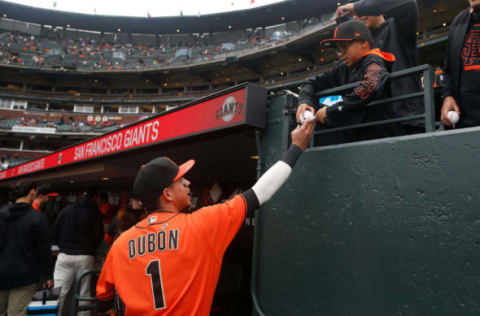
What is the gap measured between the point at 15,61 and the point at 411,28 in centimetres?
4704

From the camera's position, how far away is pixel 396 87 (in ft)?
7.92

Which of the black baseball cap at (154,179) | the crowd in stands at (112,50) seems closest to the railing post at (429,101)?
the black baseball cap at (154,179)

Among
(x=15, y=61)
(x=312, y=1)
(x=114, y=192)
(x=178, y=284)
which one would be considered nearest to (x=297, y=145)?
(x=178, y=284)

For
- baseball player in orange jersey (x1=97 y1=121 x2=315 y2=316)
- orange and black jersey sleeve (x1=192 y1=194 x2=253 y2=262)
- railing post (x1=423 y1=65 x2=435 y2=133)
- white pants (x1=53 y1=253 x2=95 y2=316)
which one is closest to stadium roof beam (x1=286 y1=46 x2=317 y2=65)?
white pants (x1=53 y1=253 x2=95 y2=316)

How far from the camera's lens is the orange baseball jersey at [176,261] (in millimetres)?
1734

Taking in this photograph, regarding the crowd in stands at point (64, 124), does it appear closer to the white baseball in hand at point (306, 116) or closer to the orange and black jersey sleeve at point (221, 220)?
the white baseball in hand at point (306, 116)

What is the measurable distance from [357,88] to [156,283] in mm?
1850

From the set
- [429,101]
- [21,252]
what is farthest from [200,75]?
[429,101]

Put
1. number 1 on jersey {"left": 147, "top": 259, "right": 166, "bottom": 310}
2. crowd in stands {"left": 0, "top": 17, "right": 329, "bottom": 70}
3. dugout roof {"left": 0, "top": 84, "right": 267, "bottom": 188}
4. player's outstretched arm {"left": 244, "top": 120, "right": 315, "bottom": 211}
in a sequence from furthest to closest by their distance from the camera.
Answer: crowd in stands {"left": 0, "top": 17, "right": 329, "bottom": 70}
dugout roof {"left": 0, "top": 84, "right": 267, "bottom": 188}
player's outstretched arm {"left": 244, "top": 120, "right": 315, "bottom": 211}
number 1 on jersey {"left": 147, "top": 259, "right": 166, "bottom": 310}

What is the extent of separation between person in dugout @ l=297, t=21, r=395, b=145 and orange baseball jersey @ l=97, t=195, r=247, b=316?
3.52 ft

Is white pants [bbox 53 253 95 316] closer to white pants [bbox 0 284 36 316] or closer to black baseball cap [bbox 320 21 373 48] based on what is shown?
white pants [bbox 0 284 36 316]

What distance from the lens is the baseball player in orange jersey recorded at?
174 cm

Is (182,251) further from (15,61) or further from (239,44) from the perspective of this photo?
(15,61)

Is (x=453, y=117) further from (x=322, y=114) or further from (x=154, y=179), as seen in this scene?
(x=154, y=179)
